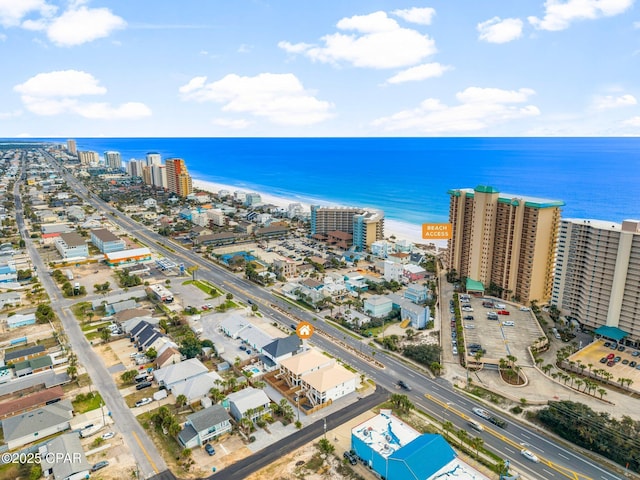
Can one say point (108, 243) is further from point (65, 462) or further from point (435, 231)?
point (435, 231)

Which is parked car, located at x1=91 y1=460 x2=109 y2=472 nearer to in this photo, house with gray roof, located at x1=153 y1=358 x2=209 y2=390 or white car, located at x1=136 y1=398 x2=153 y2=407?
white car, located at x1=136 y1=398 x2=153 y2=407

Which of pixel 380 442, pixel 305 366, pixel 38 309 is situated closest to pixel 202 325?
pixel 305 366

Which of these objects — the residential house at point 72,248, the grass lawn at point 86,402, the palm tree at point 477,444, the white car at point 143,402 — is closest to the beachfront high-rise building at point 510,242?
the palm tree at point 477,444

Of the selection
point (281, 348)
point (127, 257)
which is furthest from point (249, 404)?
point (127, 257)

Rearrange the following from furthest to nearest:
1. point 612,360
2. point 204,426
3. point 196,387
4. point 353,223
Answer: point 353,223 → point 612,360 → point 196,387 → point 204,426

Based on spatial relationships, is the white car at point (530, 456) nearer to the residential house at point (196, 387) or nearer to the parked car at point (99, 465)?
the residential house at point (196, 387)

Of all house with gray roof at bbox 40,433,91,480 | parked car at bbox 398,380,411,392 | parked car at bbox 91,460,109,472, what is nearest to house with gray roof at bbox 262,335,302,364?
parked car at bbox 398,380,411,392
